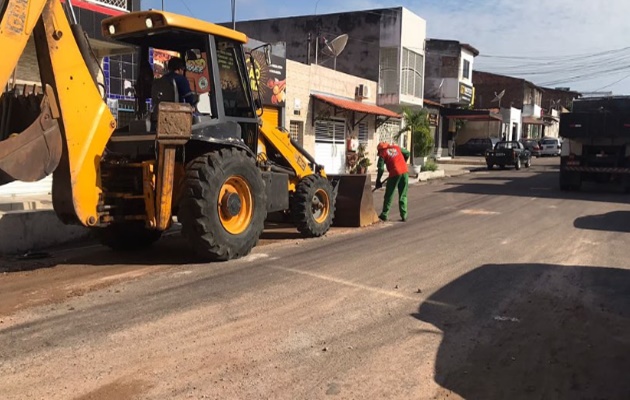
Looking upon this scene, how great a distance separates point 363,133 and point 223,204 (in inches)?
758

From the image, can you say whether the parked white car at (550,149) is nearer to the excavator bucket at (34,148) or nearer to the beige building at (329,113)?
the beige building at (329,113)

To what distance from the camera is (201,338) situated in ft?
14.8

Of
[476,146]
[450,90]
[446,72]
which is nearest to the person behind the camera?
[450,90]

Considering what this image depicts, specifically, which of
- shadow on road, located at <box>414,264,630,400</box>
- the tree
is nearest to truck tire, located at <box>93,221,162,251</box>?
shadow on road, located at <box>414,264,630,400</box>

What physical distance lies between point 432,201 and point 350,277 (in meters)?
9.35

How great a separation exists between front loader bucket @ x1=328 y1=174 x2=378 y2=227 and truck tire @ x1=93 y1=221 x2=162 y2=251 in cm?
366

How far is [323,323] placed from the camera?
495 cm

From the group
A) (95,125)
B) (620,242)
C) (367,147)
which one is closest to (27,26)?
(95,125)

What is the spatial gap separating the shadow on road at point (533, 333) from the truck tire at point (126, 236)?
4.20 metres

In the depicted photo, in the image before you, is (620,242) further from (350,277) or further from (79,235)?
(79,235)

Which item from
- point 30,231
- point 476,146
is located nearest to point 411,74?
point 476,146

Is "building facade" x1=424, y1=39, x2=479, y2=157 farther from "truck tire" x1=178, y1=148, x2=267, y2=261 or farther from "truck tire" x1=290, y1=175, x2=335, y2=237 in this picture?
"truck tire" x1=178, y1=148, x2=267, y2=261

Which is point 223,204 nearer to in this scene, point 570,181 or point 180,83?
point 180,83

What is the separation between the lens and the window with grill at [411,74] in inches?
1104
